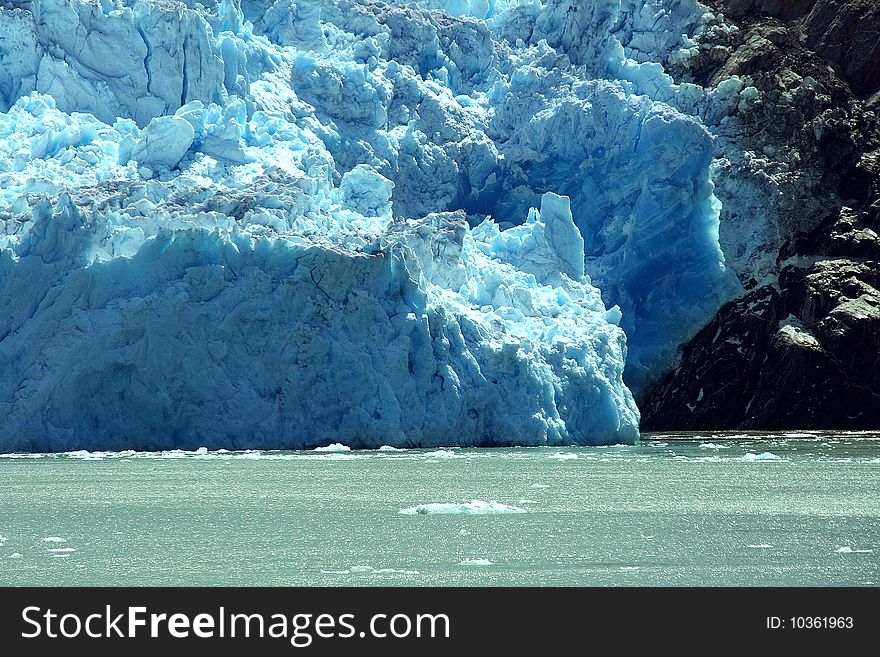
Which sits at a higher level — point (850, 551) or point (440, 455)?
point (850, 551)

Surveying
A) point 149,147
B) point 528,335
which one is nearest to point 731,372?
point 528,335

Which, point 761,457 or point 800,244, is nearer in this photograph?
point 761,457

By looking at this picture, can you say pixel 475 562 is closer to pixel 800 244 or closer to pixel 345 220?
pixel 345 220

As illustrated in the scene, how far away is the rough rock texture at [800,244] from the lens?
30844mm

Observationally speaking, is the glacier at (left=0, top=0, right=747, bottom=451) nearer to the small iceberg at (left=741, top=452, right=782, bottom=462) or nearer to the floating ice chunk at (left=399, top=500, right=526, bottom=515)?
the small iceberg at (left=741, top=452, right=782, bottom=462)

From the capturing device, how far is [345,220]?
24078 mm

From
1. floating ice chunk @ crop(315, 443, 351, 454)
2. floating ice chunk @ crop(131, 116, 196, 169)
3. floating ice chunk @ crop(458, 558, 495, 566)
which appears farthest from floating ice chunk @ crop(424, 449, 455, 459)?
floating ice chunk @ crop(458, 558, 495, 566)

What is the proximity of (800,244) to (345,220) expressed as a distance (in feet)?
43.4

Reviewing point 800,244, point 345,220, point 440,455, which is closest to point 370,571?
point 440,455

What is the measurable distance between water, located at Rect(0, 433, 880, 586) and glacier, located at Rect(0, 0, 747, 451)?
1.32m

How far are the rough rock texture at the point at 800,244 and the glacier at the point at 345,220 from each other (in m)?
0.99

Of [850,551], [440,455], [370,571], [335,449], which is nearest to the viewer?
[370,571]

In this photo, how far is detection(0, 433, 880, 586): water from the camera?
9.27 meters

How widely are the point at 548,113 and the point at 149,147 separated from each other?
9014 millimetres
